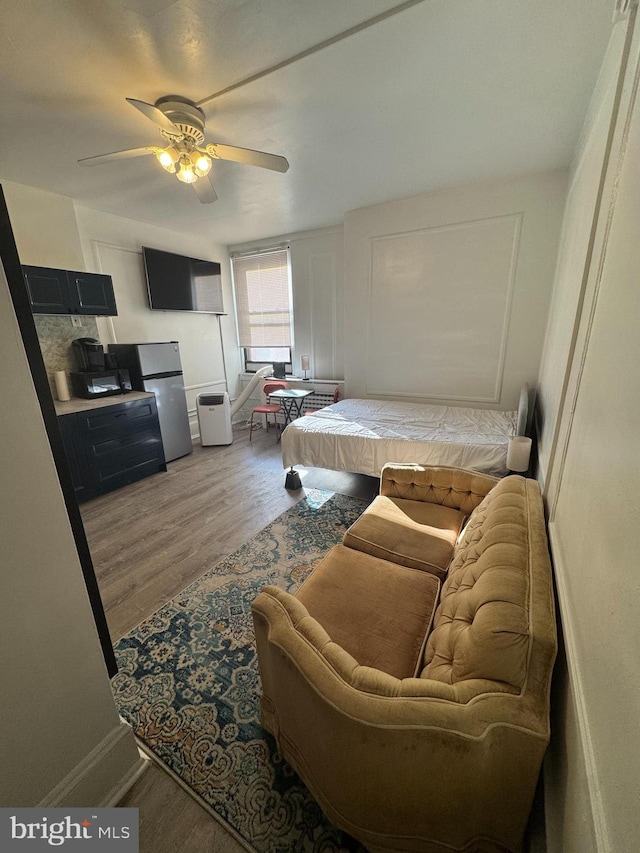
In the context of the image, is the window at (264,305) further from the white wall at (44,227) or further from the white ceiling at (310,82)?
the white wall at (44,227)

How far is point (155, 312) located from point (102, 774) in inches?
172

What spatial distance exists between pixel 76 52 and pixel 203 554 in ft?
9.30

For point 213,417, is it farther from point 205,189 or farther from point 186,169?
point 186,169

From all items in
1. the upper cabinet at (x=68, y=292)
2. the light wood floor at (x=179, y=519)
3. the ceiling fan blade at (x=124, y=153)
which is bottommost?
the light wood floor at (x=179, y=519)

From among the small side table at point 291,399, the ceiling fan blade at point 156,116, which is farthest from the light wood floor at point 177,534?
the ceiling fan blade at point 156,116

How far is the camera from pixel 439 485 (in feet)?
6.55

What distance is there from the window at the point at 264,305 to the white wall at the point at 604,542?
4.09 metres

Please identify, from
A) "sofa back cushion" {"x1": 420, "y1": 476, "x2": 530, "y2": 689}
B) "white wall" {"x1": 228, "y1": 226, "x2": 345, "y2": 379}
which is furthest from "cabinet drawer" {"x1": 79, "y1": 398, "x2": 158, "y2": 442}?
"sofa back cushion" {"x1": 420, "y1": 476, "x2": 530, "y2": 689}

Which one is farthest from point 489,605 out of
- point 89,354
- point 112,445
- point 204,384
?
point 204,384

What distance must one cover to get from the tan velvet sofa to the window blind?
14.8ft

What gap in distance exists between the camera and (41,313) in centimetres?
293

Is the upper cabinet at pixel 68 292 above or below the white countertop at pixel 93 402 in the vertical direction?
above

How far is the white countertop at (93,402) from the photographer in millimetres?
2916

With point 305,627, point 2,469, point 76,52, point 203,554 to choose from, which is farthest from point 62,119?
point 305,627
